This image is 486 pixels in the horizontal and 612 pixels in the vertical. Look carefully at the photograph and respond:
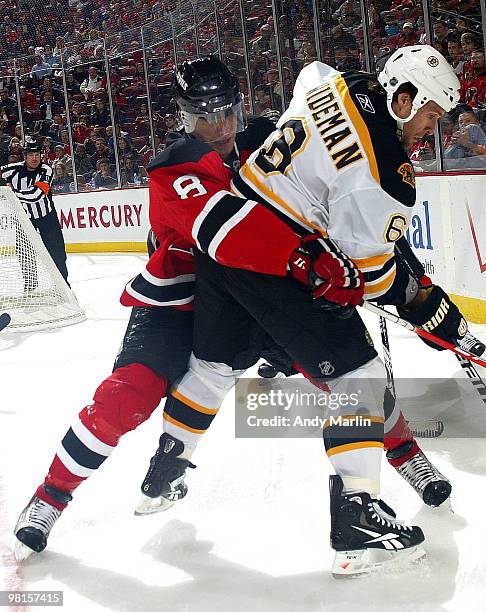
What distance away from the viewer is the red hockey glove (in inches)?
66.8

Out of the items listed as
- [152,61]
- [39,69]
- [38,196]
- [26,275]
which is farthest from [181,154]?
[39,69]

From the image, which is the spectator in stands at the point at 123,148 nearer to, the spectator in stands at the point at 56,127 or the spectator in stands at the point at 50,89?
the spectator in stands at the point at 56,127

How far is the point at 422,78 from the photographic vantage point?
170 cm

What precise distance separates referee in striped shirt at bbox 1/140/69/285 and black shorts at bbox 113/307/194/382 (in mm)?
3711

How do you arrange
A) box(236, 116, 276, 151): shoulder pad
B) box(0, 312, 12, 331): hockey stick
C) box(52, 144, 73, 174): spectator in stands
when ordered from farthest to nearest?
box(52, 144, 73, 174): spectator in stands → box(0, 312, 12, 331): hockey stick → box(236, 116, 276, 151): shoulder pad

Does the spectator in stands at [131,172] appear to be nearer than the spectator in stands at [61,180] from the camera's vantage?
Yes

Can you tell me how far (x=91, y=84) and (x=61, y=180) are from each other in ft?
3.74

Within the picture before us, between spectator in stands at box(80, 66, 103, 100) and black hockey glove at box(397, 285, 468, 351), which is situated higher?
black hockey glove at box(397, 285, 468, 351)

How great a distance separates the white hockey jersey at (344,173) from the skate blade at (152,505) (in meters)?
0.78

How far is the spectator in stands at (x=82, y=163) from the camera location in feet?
31.8

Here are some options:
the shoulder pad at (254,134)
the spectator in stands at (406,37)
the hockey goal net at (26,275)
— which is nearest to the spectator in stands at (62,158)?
the hockey goal net at (26,275)

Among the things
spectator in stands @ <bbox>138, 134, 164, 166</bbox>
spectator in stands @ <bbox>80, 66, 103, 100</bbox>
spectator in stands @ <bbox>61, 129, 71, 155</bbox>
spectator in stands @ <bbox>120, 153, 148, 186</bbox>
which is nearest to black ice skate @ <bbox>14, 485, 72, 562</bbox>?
spectator in stands @ <bbox>120, 153, 148, 186</bbox>

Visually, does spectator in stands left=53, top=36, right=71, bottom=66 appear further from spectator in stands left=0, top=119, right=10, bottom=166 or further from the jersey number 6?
the jersey number 6

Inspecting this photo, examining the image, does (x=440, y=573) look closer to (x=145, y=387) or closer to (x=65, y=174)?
(x=145, y=387)
